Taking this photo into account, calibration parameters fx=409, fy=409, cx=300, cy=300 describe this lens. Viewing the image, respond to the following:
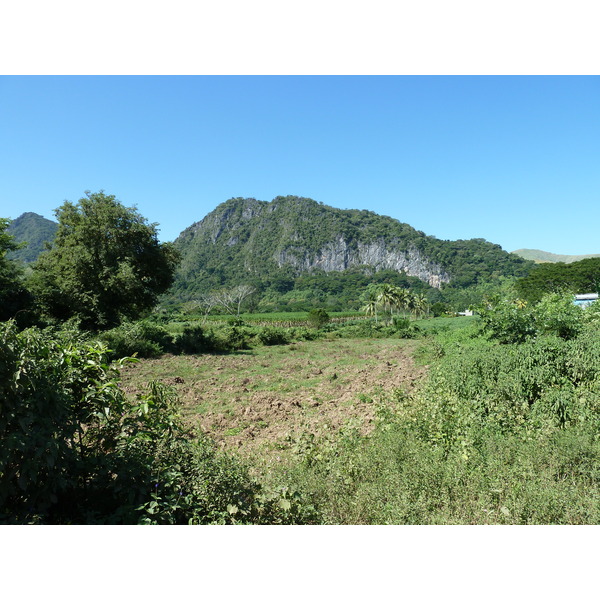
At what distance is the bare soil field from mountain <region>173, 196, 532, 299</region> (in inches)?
3527

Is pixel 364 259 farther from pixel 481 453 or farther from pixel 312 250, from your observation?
pixel 481 453

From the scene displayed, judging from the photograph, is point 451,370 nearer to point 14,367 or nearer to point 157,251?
point 14,367

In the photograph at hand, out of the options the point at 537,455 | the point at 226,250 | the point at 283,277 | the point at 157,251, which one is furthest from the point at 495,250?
the point at 537,455

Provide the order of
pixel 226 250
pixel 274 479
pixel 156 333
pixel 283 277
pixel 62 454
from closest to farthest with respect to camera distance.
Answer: pixel 62 454 < pixel 274 479 < pixel 156 333 < pixel 283 277 < pixel 226 250

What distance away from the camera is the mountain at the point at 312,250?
11275 cm

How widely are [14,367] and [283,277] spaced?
372ft

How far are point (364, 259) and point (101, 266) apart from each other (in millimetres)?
135162

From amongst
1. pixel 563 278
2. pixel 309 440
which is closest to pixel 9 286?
pixel 309 440

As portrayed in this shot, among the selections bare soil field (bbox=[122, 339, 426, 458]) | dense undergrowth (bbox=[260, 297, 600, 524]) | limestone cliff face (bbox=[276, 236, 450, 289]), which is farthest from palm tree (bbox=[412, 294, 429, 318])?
Answer: limestone cliff face (bbox=[276, 236, 450, 289])

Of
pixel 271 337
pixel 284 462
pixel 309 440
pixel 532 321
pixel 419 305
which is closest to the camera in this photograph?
pixel 284 462

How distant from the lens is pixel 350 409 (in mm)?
6957

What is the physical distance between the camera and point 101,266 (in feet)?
56.2

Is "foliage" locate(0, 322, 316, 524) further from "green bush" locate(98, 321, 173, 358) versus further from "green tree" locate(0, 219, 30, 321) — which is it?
"green tree" locate(0, 219, 30, 321)
